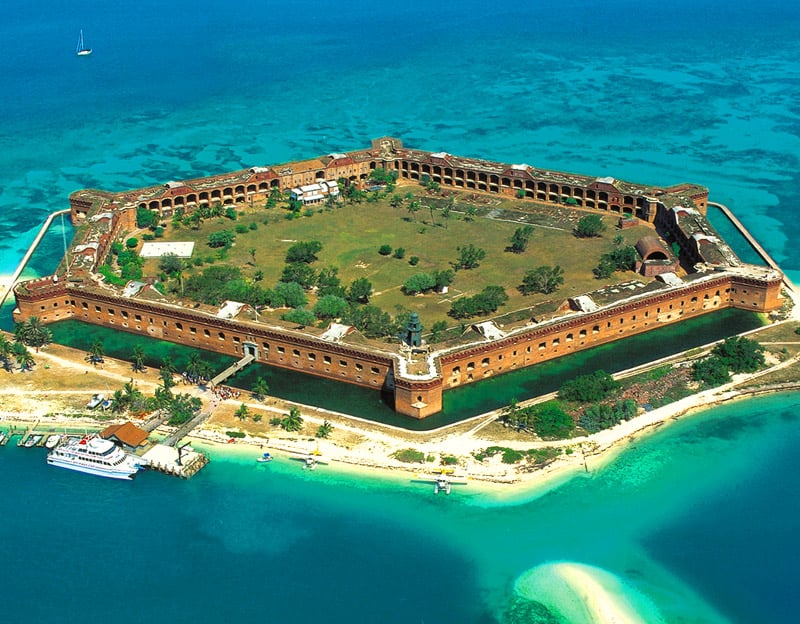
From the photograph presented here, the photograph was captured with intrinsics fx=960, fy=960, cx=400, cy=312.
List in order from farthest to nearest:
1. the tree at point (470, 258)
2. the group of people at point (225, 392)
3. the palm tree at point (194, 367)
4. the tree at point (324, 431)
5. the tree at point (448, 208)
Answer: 1. the tree at point (448, 208)
2. the tree at point (470, 258)
3. the palm tree at point (194, 367)
4. the group of people at point (225, 392)
5. the tree at point (324, 431)

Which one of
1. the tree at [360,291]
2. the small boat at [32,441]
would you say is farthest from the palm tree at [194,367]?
the tree at [360,291]

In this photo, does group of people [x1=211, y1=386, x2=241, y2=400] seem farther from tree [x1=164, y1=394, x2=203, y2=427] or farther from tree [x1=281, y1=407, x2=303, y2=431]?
tree [x1=281, y1=407, x2=303, y2=431]

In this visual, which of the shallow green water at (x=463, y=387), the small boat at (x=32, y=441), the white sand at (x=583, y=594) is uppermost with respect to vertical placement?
the small boat at (x=32, y=441)

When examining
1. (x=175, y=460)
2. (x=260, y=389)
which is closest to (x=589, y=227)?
(x=260, y=389)

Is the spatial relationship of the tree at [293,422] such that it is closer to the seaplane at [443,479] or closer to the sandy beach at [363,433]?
the sandy beach at [363,433]

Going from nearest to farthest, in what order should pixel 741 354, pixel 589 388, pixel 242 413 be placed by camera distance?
pixel 242 413 → pixel 589 388 → pixel 741 354

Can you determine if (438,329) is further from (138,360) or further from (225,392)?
(138,360)
